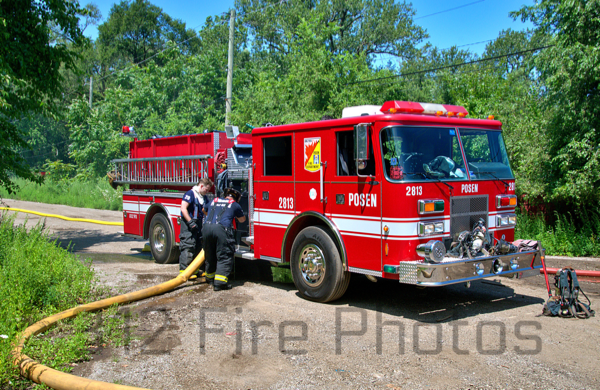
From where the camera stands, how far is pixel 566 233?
11.0 meters

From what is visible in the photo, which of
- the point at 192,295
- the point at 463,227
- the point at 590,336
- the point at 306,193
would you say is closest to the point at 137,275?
the point at 192,295

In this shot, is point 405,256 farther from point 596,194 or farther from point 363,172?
point 596,194

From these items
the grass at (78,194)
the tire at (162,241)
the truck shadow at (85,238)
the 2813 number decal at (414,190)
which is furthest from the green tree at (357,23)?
the 2813 number decal at (414,190)

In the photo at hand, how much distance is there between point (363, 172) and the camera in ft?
21.1

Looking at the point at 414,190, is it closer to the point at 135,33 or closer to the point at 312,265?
the point at 312,265

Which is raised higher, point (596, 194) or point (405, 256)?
point (596, 194)

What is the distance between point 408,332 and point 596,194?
264 inches

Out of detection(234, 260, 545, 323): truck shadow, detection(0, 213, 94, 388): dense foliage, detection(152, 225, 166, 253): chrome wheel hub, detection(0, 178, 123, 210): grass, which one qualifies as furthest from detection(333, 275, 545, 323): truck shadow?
detection(0, 178, 123, 210): grass

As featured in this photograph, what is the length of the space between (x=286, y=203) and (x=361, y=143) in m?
1.82

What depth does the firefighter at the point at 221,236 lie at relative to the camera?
7898 mm

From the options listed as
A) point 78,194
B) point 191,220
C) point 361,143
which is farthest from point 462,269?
point 78,194

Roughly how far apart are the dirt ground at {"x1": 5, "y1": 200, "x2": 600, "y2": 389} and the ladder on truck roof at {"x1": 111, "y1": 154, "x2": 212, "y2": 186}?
2.32 meters

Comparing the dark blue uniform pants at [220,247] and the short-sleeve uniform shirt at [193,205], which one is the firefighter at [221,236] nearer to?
the dark blue uniform pants at [220,247]

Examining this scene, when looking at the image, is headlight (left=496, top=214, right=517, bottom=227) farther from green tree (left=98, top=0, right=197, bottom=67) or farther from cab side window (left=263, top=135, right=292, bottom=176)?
green tree (left=98, top=0, right=197, bottom=67)
